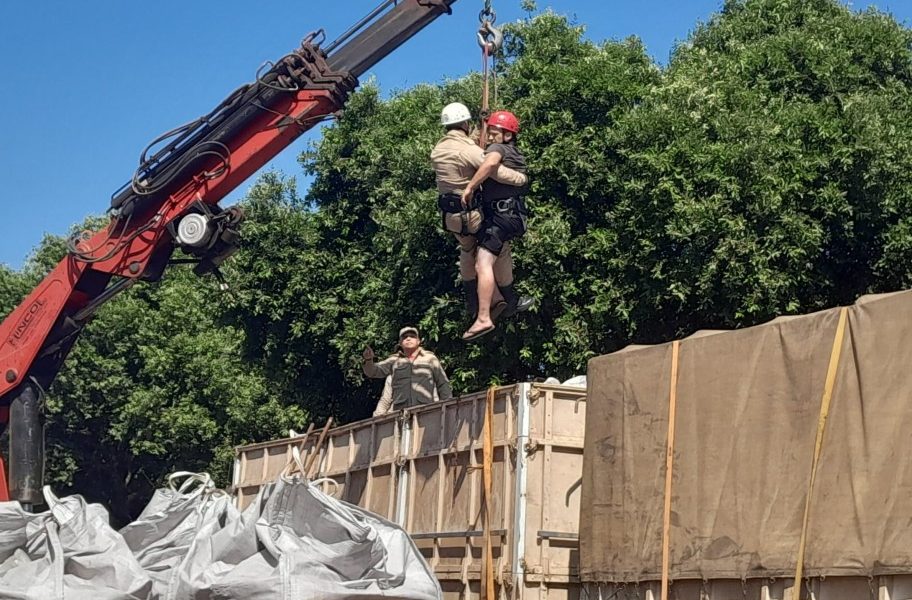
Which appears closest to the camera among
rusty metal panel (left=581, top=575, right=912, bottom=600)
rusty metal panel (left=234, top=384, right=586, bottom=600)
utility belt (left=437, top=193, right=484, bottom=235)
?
rusty metal panel (left=581, top=575, right=912, bottom=600)

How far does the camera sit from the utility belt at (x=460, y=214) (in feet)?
32.2

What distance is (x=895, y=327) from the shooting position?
6398 millimetres

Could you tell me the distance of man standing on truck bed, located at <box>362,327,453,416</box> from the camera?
12.4 m

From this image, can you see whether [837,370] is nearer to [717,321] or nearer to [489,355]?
[717,321]

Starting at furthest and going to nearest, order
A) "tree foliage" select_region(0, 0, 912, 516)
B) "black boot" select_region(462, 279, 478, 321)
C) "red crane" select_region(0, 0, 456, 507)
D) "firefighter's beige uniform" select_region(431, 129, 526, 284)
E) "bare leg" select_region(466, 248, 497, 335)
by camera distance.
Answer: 1. "tree foliage" select_region(0, 0, 912, 516)
2. "red crane" select_region(0, 0, 456, 507)
3. "black boot" select_region(462, 279, 478, 321)
4. "bare leg" select_region(466, 248, 497, 335)
5. "firefighter's beige uniform" select_region(431, 129, 526, 284)

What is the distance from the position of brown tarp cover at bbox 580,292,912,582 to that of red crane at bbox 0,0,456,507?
15.9ft

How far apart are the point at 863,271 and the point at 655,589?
1197cm

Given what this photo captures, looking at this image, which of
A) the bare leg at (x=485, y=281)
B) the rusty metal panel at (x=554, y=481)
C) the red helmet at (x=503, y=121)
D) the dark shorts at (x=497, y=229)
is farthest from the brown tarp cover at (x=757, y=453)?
the red helmet at (x=503, y=121)

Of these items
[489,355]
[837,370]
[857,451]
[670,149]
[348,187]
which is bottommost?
[857,451]

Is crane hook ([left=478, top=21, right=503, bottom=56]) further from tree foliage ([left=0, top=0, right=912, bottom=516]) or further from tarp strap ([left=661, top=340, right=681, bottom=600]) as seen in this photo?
tree foliage ([left=0, top=0, right=912, bottom=516])

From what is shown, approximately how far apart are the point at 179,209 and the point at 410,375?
9.23 ft

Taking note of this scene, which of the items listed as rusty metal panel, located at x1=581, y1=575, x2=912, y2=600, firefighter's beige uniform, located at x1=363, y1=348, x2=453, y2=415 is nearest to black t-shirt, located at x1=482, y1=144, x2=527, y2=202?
firefighter's beige uniform, located at x1=363, y1=348, x2=453, y2=415

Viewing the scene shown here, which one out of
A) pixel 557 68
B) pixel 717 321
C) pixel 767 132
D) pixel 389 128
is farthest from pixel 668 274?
pixel 389 128

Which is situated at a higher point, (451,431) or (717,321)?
(717,321)
